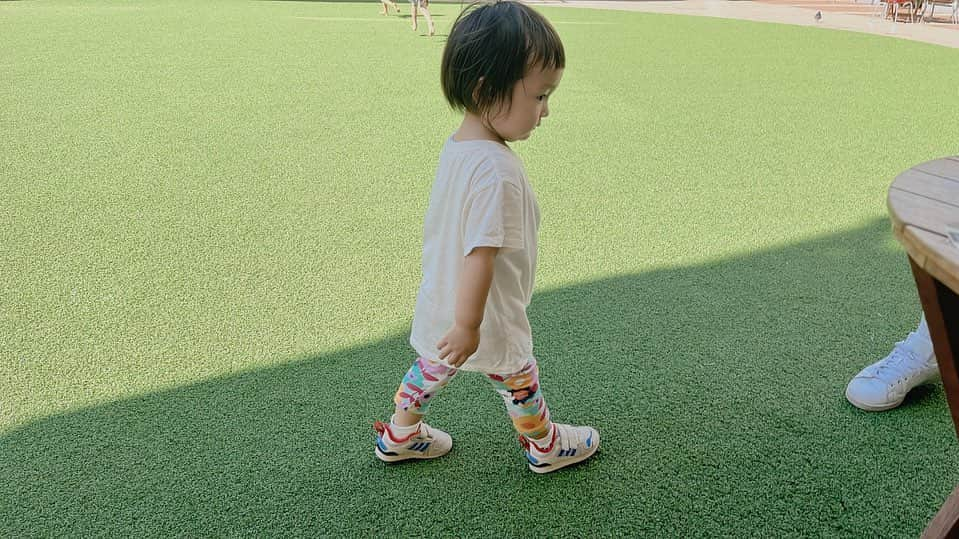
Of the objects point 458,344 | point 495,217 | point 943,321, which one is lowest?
point 458,344

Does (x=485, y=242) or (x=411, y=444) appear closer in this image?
(x=485, y=242)

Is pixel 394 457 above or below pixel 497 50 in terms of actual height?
below

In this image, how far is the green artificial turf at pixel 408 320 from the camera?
1.67 m

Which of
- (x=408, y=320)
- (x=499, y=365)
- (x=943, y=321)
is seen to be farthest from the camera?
(x=408, y=320)

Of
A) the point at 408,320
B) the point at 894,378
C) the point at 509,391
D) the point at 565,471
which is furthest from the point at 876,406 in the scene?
the point at 408,320

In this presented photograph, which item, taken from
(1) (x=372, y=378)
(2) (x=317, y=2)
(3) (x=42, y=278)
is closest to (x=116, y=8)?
(2) (x=317, y=2)

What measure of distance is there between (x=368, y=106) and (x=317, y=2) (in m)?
7.15

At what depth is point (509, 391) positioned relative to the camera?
1580mm

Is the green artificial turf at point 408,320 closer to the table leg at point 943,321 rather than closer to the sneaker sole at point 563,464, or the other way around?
the sneaker sole at point 563,464

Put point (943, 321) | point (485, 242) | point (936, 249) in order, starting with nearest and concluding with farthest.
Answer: point (936, 249), point (943, 321), point (485, 242)

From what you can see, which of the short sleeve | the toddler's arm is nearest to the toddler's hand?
the toddler's arm

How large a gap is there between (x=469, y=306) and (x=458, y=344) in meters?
0.09

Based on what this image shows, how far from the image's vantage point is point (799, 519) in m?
1.60

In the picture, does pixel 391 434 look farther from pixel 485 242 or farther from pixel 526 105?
pixel 526 105
